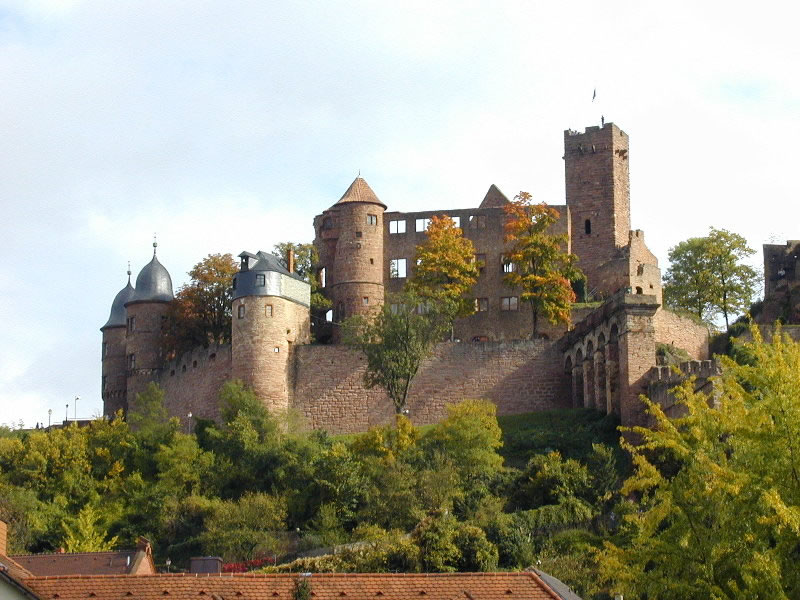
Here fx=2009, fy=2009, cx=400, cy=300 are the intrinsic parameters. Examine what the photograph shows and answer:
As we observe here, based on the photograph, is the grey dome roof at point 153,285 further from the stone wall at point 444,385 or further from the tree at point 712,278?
the tree at point 712,278

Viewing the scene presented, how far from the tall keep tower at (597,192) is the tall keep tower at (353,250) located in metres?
9.08

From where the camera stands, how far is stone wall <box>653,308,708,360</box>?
7694cm

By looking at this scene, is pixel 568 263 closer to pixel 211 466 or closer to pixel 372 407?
pixel 372 407

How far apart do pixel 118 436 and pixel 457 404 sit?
13.5 m

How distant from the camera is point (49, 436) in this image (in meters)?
81.0

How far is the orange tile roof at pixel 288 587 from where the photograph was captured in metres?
36.0

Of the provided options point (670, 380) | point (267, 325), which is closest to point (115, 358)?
point (267, 325)

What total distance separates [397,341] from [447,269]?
29.7ft

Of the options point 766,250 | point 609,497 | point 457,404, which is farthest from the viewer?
point 766,250

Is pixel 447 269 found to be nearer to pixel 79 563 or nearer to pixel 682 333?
pixel 682 333

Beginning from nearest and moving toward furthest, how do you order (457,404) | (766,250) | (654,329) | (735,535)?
(735,535)
(654,329)
(457,404)
(766,250)

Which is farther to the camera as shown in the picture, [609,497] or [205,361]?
[205,361]

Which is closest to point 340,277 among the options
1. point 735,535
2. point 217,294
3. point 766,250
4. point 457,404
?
point 217,294

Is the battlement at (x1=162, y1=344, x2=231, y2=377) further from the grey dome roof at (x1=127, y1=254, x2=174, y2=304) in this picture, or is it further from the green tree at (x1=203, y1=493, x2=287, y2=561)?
the green tree at (x1=203, y1=493, x2=287, y2=561)
